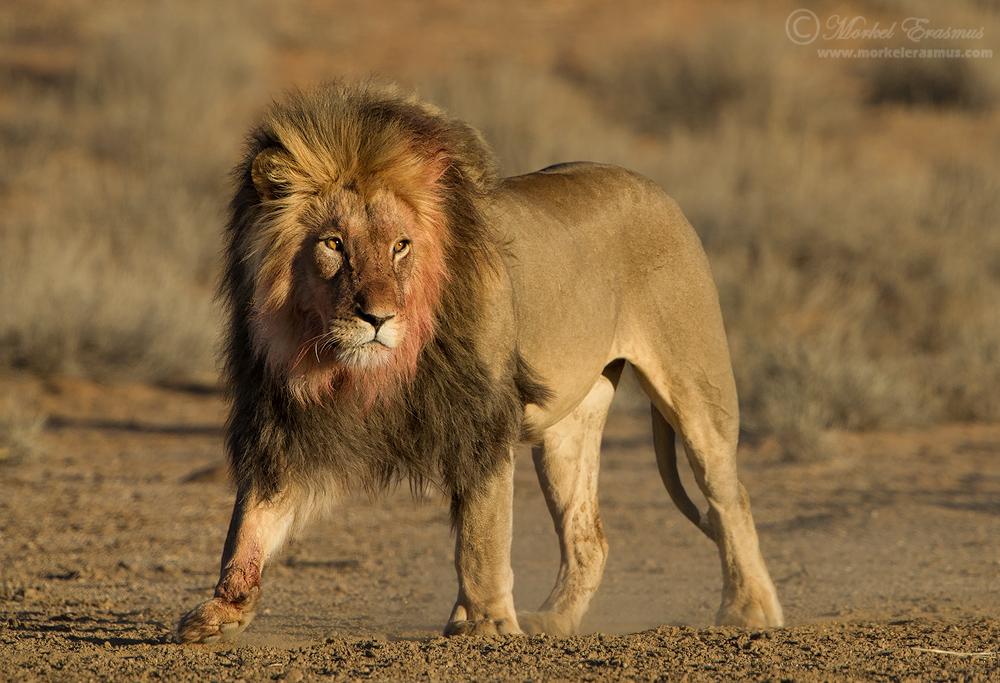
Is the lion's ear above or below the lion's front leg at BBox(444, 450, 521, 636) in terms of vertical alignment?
above

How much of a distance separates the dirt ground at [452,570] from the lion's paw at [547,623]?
8.4 inches

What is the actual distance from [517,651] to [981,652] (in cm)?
145

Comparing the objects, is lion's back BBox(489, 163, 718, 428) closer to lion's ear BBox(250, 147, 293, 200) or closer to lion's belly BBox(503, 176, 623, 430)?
lion's belly BBox(503, 176, 623, 430)

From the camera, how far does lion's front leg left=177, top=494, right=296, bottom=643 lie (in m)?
3.54

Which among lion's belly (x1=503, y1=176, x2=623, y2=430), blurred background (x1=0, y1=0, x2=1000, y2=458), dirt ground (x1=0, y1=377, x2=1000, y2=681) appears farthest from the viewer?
blurred background (x1=0, y1=0, x2=1000, y2=458)

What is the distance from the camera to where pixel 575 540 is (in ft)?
16.7

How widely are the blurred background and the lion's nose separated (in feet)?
13.5

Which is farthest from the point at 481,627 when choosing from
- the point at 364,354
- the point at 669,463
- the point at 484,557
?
the point at 669,463

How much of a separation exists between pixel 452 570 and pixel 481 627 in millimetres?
2128

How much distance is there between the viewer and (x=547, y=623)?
4836 mm

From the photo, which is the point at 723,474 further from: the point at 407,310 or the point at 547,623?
the point at 407,310

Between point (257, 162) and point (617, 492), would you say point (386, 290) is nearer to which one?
point (257, 162)

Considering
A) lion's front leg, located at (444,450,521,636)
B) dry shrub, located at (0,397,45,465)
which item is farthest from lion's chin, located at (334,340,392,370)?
dry shrub, located at (0,397,45,465)

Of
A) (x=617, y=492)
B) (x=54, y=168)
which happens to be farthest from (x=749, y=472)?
(x=54, y=168)
